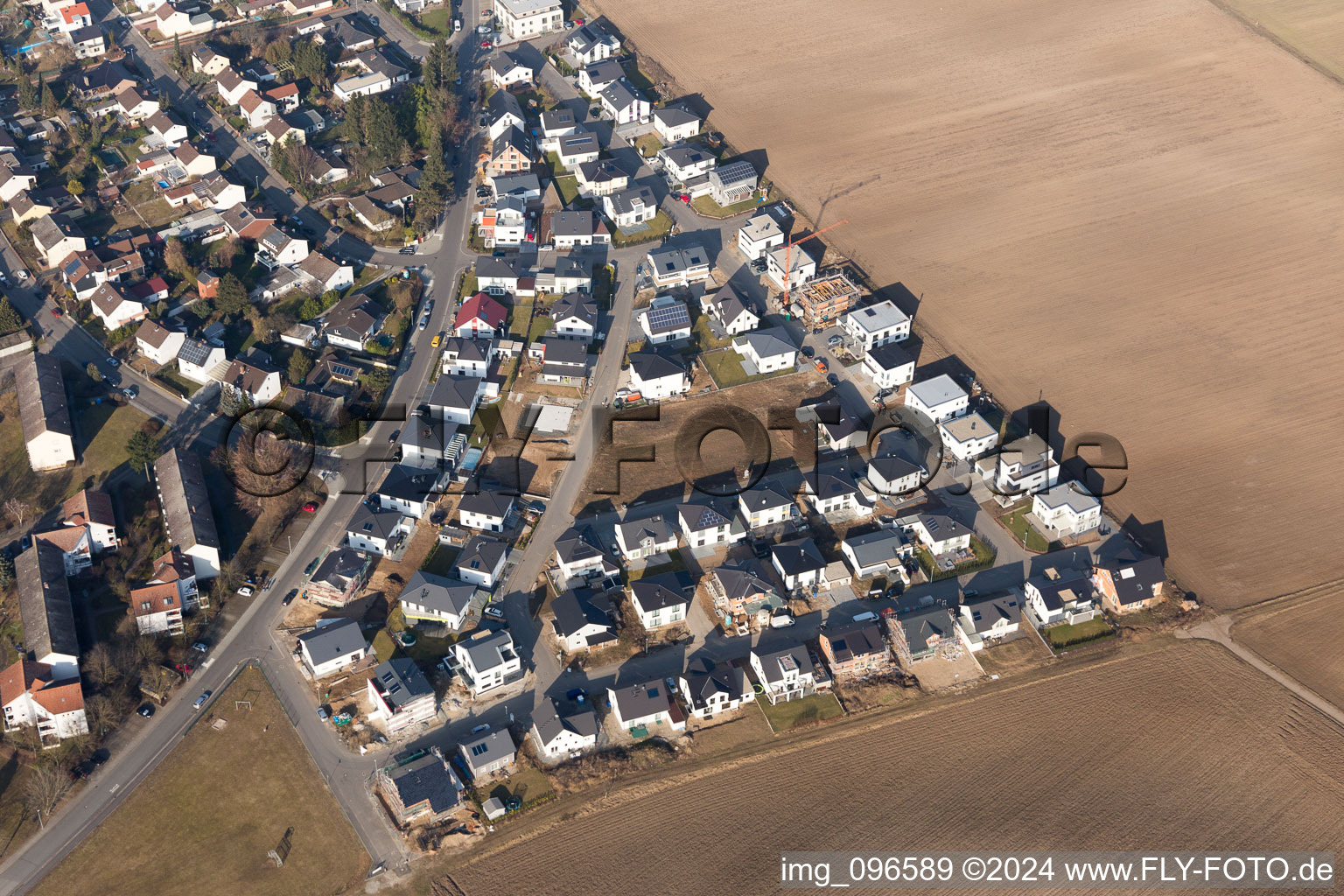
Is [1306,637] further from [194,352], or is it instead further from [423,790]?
[194,352]

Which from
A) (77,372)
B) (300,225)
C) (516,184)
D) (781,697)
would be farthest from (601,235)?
(781,697)

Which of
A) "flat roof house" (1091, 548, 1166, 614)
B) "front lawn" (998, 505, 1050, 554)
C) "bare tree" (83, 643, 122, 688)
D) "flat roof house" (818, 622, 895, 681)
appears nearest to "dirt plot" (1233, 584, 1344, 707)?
"flat roof house" (1091, 548, 1166, 614)

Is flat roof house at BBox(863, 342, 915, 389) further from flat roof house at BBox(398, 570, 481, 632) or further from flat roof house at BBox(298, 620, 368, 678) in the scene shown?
flat roof house at BBox(298, 620, 368, 678)

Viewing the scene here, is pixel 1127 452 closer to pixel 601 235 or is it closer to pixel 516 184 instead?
pixel 601 235

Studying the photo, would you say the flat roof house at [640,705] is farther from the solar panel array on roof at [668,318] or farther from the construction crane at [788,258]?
the construction crane at [788,258]

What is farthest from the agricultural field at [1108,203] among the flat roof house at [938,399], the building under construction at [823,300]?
the building under construction at [823,300]

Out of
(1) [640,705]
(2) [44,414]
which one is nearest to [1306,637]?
(1) [640,705]

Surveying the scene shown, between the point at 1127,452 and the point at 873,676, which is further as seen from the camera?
the point at 1127,452
